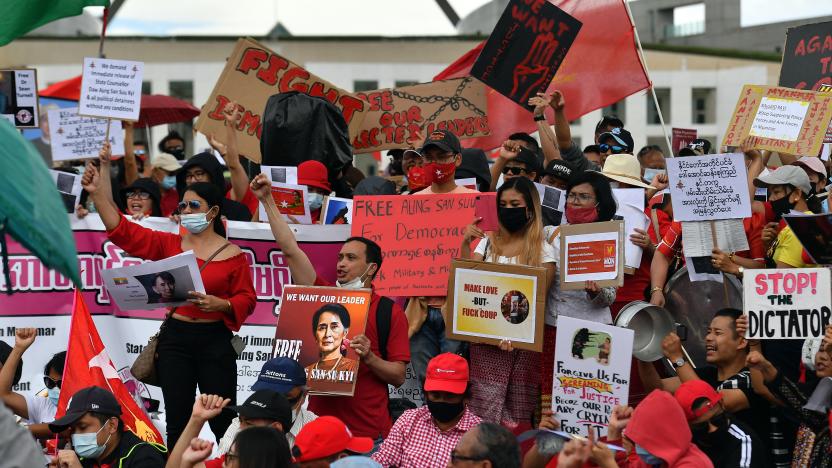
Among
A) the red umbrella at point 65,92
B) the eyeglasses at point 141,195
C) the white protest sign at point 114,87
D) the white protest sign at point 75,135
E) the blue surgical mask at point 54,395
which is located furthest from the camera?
the red umbrella at point 65,92

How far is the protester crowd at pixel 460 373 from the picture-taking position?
618 centimetres

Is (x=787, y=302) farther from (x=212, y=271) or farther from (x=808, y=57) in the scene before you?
(x=808, y=57)

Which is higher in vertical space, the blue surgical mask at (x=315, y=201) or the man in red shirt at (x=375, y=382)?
the blue surgical mask at (x=315, y=201)

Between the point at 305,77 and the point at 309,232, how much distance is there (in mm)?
2775

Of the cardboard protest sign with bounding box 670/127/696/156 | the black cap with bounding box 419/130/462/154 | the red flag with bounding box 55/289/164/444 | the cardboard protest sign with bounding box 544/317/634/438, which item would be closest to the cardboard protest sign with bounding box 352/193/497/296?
the black cap with bounding box 419/130/462/154

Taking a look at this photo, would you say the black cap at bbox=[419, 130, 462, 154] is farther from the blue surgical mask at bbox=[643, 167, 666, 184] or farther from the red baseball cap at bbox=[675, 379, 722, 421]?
the blue surgical mask at bbox=[643, 167, 666, 184]

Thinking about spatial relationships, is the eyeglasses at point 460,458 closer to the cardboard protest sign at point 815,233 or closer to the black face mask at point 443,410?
the black face mask at point 443,410

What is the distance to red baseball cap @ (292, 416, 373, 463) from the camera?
6.11 metres

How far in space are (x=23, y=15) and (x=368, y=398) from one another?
3.51 meters

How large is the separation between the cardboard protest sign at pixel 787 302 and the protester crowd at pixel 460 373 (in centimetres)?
9

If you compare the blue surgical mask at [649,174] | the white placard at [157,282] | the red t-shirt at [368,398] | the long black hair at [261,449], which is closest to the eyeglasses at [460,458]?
the long black hair at [261,449]

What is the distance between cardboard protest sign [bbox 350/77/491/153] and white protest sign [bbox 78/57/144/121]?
1.89m

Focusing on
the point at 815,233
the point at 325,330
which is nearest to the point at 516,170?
the point at 325,330

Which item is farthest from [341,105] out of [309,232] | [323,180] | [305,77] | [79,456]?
[79,456]
